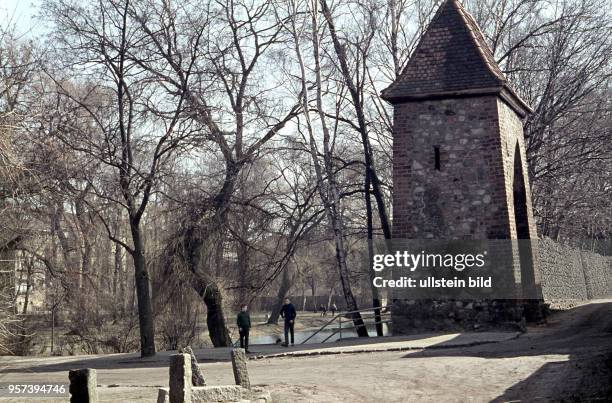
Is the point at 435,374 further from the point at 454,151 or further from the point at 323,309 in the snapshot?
the point at 323,309

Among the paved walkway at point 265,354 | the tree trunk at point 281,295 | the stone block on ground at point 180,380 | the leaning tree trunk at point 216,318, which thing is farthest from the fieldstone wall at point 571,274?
the stone block on ground at point 180,380

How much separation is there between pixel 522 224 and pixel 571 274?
11929 millimetres

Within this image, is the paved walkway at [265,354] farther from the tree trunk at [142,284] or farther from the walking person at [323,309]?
the walking person at [323,309]

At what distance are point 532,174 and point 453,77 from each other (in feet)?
35.2

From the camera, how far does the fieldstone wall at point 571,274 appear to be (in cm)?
2669

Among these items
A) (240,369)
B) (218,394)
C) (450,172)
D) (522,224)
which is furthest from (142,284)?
(218,394)

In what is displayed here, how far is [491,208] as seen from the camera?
20234 millimetres

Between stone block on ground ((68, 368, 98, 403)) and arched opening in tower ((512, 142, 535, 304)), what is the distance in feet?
49.3

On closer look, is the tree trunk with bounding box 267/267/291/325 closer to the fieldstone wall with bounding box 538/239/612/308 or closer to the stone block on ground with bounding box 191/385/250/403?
the fieldstone wall with bounding box 538/239/612/308

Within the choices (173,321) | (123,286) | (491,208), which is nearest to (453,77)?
(491,208)

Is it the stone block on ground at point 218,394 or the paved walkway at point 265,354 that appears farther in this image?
the paved walkway at point 265,354

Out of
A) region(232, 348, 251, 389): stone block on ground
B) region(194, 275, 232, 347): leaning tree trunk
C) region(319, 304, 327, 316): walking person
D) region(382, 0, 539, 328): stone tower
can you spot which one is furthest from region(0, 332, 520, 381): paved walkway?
region(319, 304, 327, 316): walking person

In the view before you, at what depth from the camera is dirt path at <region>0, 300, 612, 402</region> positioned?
12.3m

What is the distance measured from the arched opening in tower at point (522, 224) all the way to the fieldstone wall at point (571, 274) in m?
2.51
